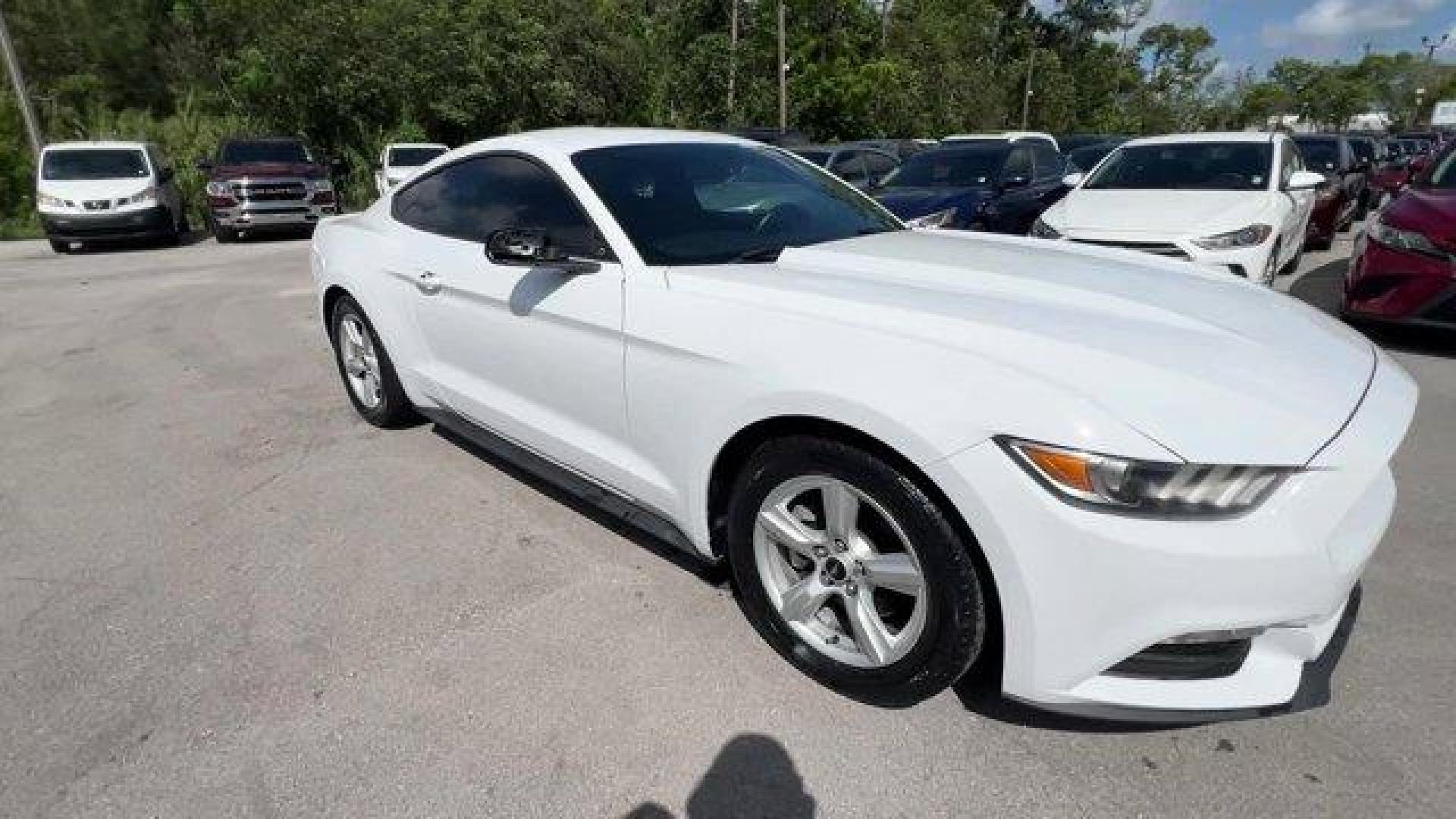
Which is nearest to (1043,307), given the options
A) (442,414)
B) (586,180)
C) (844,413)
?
(844,413)

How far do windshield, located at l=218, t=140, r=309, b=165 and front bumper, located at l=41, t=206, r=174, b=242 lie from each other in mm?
1907

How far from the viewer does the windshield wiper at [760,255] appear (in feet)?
8.73

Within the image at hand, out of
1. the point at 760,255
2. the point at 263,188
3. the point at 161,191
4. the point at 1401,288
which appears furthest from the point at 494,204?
the point at 161,191

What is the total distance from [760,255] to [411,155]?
59.6 feet

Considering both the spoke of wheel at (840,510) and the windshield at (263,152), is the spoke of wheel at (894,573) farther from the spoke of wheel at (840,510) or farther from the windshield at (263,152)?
the windshield at (263,152)

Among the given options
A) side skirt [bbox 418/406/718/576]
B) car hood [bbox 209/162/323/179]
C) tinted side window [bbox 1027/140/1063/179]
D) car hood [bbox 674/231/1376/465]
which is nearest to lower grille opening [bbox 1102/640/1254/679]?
car hood [bbox 674/231/1376/465]

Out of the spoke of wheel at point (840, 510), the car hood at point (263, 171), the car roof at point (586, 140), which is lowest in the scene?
the spoke of wheel at point (840, 510)

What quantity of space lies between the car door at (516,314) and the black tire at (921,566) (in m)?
0.59

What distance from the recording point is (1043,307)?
221cm

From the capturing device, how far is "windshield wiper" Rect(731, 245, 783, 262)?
2.66 metres

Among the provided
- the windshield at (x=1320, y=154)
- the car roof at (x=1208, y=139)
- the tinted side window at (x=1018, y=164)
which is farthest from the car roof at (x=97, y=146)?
the windshield at (x=1320, y=154)

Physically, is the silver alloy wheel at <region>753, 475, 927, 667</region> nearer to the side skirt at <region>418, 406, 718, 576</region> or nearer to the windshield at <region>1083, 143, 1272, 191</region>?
the side skirt at <region>418, 406, 718, 576</region>

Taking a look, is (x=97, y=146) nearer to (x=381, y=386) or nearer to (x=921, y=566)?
(x=381, y=386)

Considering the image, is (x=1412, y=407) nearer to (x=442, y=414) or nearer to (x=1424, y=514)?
(x=1424, y=514)
